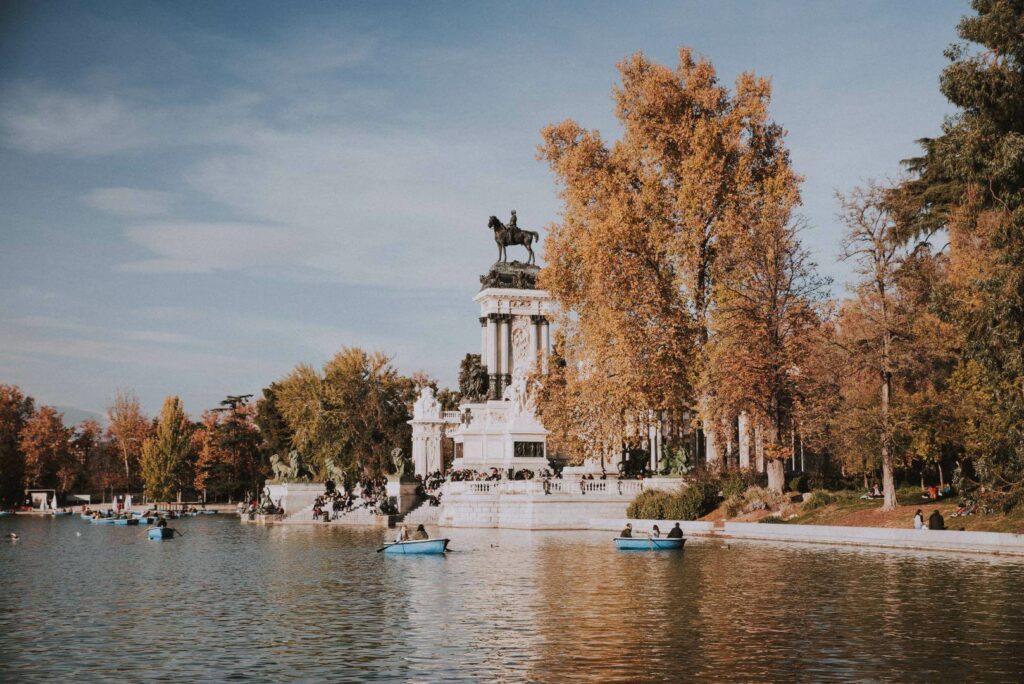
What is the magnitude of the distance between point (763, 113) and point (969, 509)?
24119 millimetres

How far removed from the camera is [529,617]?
23828 millimetres

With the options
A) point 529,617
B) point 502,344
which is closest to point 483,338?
point 502,344

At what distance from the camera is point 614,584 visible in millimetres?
29672

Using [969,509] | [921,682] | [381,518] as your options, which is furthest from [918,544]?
[381,518]

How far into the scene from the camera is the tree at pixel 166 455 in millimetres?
109625

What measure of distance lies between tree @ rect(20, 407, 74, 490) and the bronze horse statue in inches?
2602

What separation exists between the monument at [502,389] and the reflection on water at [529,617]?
3161 cm

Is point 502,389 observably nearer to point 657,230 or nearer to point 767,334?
point 657,230

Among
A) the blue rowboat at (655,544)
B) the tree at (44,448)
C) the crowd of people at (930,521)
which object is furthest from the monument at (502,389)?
the tree at (44,448)

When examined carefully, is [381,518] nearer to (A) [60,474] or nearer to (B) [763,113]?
(B) [763,113]

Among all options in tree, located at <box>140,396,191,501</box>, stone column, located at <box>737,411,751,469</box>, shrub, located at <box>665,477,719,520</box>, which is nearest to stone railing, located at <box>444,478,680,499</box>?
shrub, located at <box>665,477,719,520</box>

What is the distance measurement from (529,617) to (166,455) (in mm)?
93140

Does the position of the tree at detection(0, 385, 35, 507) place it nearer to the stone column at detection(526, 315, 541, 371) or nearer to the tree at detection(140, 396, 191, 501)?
the tree at detection(140, 396, 191, 501)

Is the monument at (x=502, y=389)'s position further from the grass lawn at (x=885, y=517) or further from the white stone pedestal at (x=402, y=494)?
the grass lawn at (x=885, y=517)
